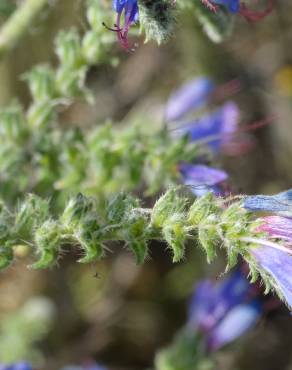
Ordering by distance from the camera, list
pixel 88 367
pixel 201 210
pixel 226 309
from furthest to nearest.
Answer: pixel 88 367
pixel 226 309
pixel 201 210

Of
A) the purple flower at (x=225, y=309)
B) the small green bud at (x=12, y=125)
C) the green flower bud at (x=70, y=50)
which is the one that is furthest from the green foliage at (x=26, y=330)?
the green flower bud at (x=70, y=50)

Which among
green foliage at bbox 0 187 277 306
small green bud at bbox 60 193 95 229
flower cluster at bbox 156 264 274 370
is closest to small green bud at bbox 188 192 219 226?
green foliage at bbox 0 187 277 306

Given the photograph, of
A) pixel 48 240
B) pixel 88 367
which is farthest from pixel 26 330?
pixel 48 240

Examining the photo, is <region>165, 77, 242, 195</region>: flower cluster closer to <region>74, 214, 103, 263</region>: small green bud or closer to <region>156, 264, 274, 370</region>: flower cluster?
<region>74, 214, 103, 263</region>: small green bud

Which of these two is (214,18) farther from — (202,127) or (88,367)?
(88,367)

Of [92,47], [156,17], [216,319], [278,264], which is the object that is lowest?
[216,319]

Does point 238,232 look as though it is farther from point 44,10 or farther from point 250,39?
point 250,39

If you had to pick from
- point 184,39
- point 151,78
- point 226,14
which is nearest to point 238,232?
point 226,14

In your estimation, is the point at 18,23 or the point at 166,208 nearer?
the point at 166,208
